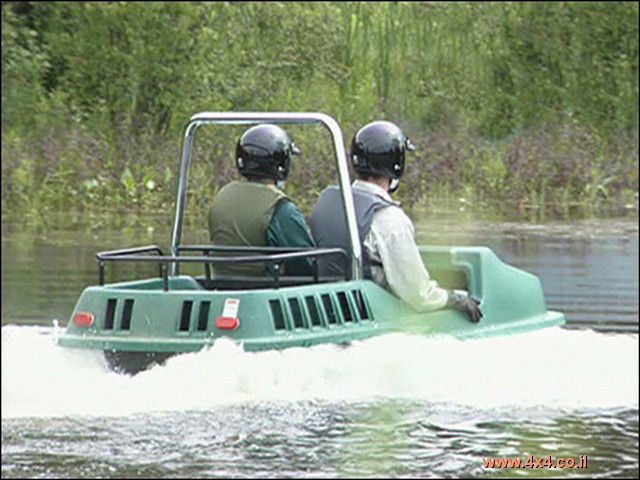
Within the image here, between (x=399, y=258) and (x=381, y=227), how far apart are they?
21cm

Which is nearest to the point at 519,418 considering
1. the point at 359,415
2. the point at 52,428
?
the point at 359,415

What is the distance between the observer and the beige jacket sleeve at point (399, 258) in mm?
12344

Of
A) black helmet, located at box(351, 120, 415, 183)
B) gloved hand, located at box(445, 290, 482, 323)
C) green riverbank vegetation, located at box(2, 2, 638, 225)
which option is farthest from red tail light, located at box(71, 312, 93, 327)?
green riverbank vegetation, located at box(2, 2, 638, 225)

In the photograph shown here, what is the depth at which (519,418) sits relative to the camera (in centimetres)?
1199

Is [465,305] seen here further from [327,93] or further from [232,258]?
[327,93]

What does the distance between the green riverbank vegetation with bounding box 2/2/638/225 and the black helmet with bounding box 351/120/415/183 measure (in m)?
14.2

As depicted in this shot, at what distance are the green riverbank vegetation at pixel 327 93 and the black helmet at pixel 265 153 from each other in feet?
46.8

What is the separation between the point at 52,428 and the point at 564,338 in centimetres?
402

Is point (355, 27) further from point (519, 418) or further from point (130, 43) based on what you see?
point (519, 418)

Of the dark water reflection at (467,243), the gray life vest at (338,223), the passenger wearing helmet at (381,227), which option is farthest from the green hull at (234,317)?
the dark water reflection at (467,243)

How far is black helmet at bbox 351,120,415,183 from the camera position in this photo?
12.5 metres

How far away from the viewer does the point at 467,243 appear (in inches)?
946

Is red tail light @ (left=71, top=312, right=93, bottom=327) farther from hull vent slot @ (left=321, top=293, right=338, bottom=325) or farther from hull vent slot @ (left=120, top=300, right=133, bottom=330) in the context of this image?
hull vent slot @ (left=321, top=293, right=338, bottom=325)

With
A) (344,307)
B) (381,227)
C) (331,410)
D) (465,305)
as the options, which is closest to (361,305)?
(344,307)
